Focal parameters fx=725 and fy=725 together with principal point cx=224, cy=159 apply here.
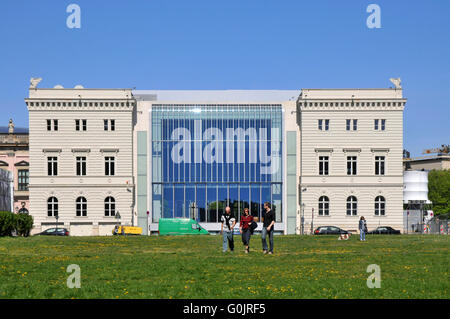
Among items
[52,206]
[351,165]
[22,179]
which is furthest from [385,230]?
[22,179]

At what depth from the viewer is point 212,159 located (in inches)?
3551

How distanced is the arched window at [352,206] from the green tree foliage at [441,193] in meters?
46.6

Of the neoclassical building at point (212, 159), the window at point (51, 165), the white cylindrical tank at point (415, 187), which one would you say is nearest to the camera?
the neoclassical building at point (212, 159)

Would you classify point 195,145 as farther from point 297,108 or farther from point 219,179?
point 297,108

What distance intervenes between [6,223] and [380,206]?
Answer: 1956 inches

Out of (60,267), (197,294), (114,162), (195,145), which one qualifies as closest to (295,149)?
(195,145)

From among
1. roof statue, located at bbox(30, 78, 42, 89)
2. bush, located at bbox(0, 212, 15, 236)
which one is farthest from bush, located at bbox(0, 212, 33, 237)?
roof statue, located at bbox(30, 78, 42, 89)

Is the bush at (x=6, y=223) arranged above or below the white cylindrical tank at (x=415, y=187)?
below

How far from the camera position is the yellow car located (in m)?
82.3

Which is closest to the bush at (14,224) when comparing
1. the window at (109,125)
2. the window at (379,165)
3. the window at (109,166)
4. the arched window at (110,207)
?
the arched window at (110,207)

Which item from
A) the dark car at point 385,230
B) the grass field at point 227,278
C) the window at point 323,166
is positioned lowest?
the dark car at point 385,230

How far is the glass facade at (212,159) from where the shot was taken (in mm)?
89812

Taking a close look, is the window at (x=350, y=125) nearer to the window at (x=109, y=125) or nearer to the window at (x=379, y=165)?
the window at (x=379, y=165)

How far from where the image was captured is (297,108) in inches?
3568
